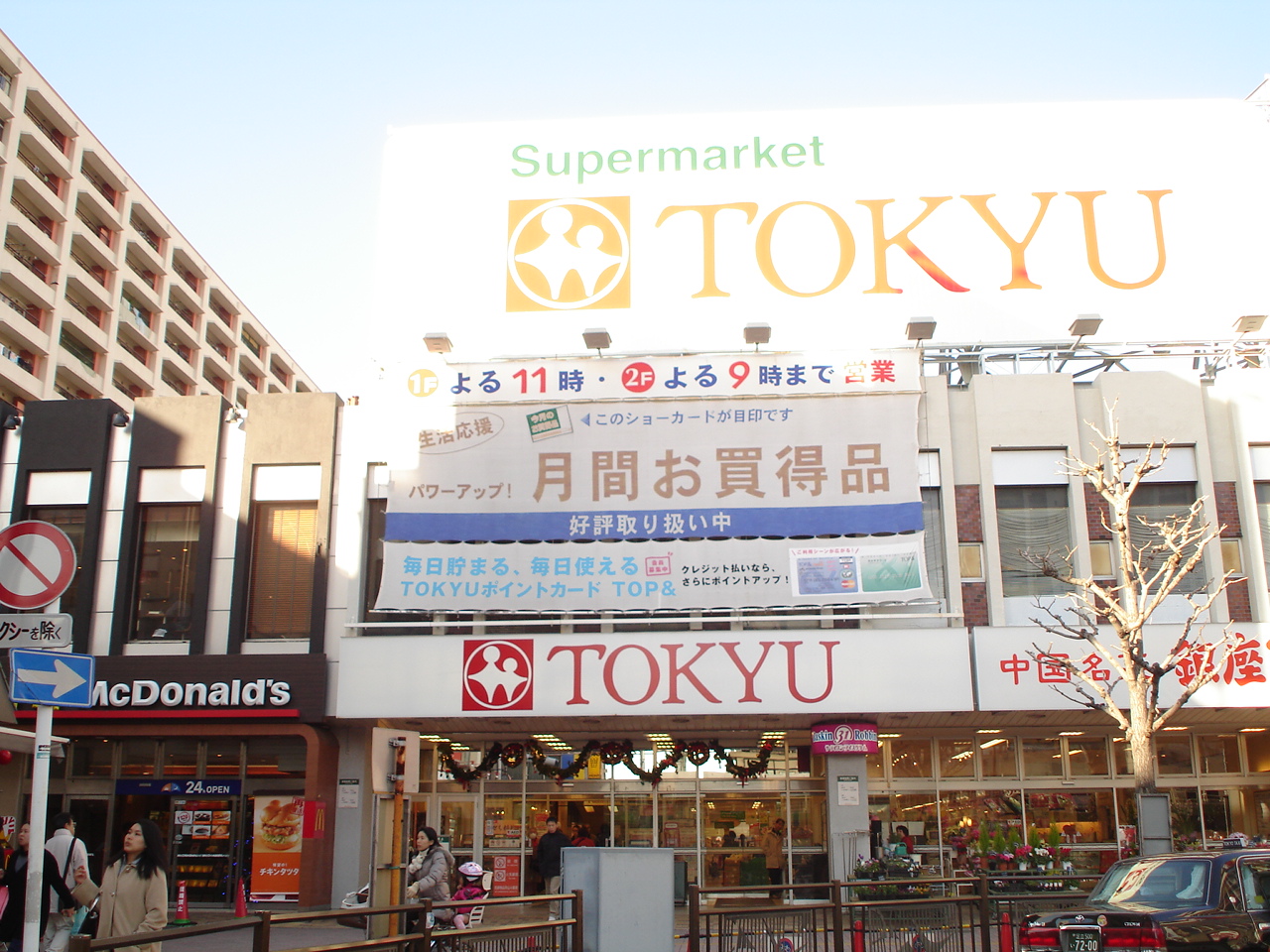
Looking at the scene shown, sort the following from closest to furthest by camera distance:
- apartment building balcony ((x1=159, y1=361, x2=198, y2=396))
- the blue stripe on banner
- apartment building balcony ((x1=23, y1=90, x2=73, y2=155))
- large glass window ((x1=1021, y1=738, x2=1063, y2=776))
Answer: the blue stripe on banner
large glass window ((x1=1021, y1=738, x2=1063, y2=776))
apartment building balcony ((x1=23, y1=90, x2=73, y2=155))
apartment building balcony ((x1=159, y1=361, x2=198, y2=396))

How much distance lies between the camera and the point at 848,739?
20.4 m

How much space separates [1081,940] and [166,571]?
17389mm

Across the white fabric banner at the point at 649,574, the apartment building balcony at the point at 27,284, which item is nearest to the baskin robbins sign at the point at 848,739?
the white fabric banner at the point at 649,574

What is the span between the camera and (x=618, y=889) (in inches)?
491

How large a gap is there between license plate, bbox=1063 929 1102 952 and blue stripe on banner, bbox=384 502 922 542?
404 inches

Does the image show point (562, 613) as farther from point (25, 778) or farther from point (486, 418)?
point (25, 778)

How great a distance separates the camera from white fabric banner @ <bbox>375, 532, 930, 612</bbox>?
795 inches

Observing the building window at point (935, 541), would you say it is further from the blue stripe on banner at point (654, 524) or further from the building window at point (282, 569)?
the building window at point (282, 569)

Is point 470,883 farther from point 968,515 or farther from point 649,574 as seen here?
point 968,515

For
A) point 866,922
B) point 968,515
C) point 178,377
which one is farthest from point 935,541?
point 178,377

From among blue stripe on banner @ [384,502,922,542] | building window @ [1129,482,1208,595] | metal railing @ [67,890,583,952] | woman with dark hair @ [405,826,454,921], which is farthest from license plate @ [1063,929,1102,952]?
building window @ [1129,482,1208,595]

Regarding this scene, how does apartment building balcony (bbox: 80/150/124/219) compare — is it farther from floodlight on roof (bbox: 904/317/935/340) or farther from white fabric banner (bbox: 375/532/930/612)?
floodlight on roof (bbox: 904/317/935/340)

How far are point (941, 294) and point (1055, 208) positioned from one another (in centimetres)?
312

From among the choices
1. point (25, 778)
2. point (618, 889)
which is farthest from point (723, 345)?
point (25, 778)
